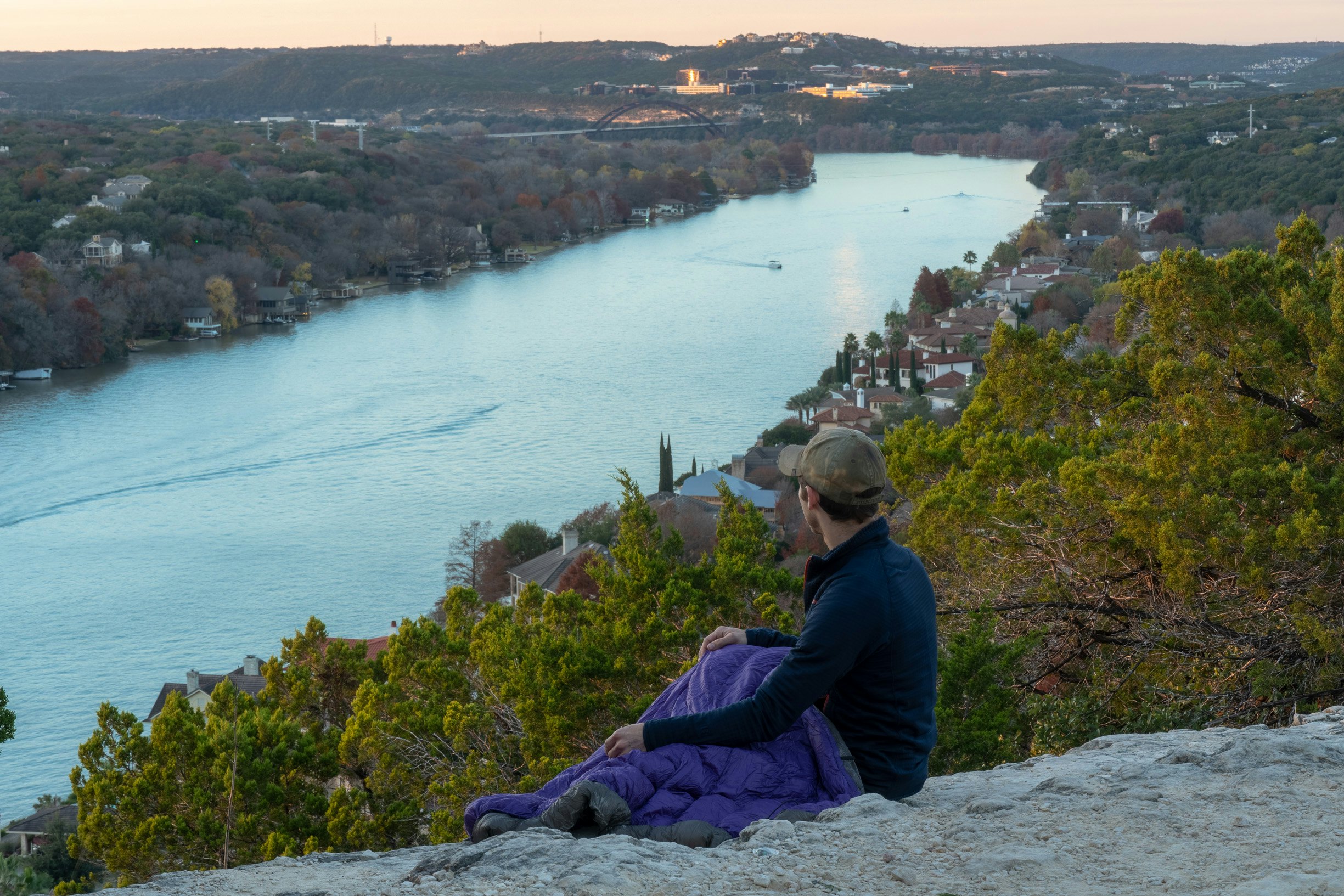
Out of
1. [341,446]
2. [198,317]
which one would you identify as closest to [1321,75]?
[198,317]

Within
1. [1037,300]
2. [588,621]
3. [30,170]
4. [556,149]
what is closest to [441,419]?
[1037,300]

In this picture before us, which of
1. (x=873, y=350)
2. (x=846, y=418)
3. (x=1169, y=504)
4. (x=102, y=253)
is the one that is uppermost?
(x=1169, y=504)

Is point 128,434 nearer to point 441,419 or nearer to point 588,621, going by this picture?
point 441,419

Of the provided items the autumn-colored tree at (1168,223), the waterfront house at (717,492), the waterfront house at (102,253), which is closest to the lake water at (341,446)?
the waterfront house at (717,492)

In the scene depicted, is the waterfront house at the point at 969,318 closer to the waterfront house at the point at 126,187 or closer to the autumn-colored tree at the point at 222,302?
the autumn-colored tree at the point at 222,302

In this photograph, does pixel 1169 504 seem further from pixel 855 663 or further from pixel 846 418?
pixel 846 418

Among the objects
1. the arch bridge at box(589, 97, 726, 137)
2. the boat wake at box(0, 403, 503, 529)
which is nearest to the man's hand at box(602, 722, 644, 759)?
the boat wake at box(0, 403, 503, 529)
